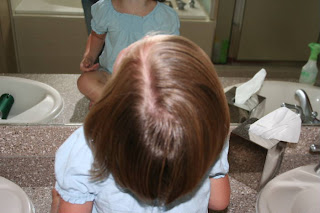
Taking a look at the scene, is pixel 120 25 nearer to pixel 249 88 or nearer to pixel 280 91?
pixel 249 88

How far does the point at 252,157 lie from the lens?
38.1 inches

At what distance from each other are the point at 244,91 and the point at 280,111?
0.12 metres

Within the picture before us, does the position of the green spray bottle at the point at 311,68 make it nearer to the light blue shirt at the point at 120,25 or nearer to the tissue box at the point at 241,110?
the tissue box at the point at 241,110

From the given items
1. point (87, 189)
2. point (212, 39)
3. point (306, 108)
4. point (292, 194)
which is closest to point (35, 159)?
point (87, 189)

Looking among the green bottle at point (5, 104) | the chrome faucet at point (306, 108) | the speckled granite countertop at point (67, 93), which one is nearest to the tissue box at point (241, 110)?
the chrome faucet at point (306, 108)

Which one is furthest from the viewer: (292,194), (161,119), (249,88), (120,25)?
(249,88)

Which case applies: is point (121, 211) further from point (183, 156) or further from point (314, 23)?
point (314, 23)

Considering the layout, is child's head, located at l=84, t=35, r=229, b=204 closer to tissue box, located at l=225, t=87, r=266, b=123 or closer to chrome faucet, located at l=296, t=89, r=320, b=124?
tissue box, located at l=225, t=87, r=266, b=123

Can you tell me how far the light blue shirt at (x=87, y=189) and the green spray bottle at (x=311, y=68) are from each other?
62 cm

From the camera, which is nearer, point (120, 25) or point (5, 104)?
point (120, 25)

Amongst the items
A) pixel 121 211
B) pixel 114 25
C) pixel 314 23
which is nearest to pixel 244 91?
pixel 314 23

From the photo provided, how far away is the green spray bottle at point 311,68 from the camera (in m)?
1.00

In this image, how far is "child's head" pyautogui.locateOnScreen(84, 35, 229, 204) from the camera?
428 millimetres

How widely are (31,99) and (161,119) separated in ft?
2.06
